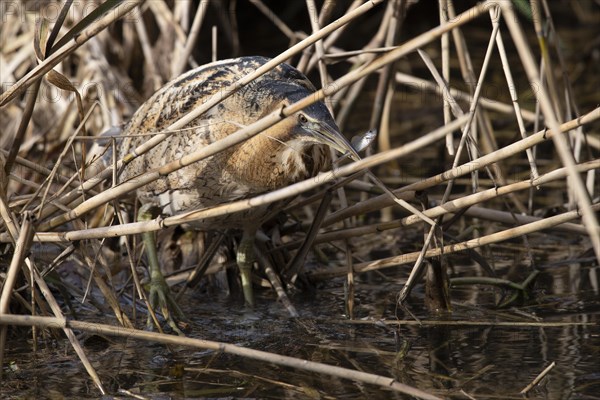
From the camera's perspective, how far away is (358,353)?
3.00 m

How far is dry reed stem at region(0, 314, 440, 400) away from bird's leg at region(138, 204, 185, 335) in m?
0.85

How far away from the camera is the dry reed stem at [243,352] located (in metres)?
2.19

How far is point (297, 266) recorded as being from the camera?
3.64 m

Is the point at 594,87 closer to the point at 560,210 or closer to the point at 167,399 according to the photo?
the point at 560,210

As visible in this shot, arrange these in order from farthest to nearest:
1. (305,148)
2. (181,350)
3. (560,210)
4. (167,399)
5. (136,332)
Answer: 1. (560,210)
2. (305,148)
3. (181,350)
4. (167,399)
5. (136,332)

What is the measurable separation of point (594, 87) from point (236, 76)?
412 centimetres

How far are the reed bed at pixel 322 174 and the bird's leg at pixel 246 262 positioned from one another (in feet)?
0.19

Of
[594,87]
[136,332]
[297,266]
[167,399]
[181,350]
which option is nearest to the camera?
[136,332]

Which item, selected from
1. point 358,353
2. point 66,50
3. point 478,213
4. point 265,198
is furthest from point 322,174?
point 478,213

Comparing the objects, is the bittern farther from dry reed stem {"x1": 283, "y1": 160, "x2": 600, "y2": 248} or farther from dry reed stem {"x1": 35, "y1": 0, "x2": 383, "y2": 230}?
dry reed stem {"x1": 35, "y1": 0, "x2": 383, "y2": 230}

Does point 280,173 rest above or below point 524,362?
above

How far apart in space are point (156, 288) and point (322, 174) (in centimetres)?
142

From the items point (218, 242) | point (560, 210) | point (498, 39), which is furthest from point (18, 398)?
point (560, 210)

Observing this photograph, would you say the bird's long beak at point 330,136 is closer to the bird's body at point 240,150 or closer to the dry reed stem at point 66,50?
the bird's body at point 240,150
